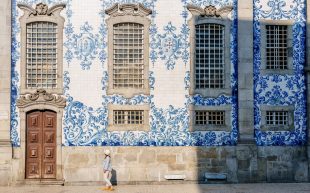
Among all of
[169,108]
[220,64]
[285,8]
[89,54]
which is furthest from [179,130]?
[285,8]

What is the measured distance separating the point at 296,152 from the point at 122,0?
7542mm

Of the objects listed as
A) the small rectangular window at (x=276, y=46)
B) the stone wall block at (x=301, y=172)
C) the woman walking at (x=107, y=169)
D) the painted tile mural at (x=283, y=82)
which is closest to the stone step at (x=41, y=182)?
the woman walking at (x=107, y=169)

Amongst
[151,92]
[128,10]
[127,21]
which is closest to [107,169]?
[151,92]

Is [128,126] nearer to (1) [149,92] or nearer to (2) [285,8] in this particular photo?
(1) [149,92]

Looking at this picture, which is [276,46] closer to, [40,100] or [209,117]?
[209,117]

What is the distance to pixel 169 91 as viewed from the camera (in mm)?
18016

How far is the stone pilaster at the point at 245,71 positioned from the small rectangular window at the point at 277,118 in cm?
64

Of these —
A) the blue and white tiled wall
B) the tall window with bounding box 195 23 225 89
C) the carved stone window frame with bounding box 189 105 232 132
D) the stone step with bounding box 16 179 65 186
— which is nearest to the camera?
the stone step with bounding box 16 179 65 186

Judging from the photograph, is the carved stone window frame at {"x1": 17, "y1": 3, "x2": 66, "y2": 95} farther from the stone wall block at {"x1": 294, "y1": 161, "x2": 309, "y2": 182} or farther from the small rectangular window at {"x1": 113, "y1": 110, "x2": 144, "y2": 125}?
the stone wall block at {"x1": 294, "y1": 161, "x2": 309, "y2": 182}

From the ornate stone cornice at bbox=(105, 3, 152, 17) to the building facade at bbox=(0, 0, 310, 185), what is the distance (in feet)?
0.11

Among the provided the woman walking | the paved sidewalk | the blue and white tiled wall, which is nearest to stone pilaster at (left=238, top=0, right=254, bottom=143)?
the blue and white tiled wall

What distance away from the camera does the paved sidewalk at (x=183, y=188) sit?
52.9 feet

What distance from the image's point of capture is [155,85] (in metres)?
18.0

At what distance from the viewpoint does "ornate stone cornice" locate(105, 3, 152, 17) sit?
17.9m
